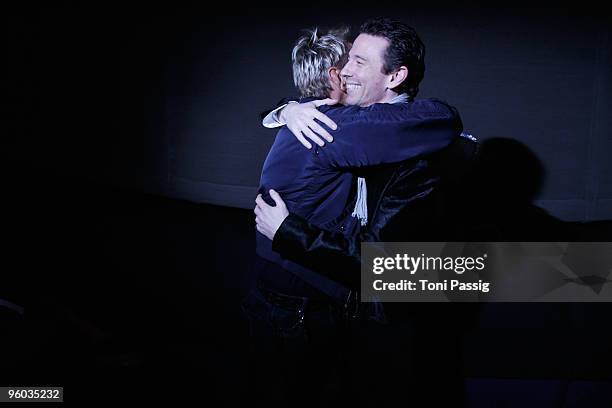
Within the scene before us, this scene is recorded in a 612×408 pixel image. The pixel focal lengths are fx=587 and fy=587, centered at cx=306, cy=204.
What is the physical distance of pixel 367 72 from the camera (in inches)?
58.5

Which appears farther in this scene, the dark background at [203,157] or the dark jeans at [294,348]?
the dark background at [203,157]

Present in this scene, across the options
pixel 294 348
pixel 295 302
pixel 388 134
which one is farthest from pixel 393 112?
pixel 294 348

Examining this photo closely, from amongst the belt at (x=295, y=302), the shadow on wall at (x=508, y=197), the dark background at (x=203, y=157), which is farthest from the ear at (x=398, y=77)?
the shadow on wall at (x=508, y=197)

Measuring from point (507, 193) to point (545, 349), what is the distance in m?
Answer: 1.33

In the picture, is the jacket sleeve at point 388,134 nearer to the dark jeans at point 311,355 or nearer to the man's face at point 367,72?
the man's face at point 367,72

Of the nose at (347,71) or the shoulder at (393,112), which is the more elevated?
the nose at (347,71)

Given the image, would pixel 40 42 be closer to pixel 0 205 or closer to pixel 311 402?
pixel 0 205

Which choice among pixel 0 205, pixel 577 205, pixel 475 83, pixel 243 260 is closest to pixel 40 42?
pixel 0 205

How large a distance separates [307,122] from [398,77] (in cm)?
28

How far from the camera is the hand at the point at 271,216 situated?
1451 mm

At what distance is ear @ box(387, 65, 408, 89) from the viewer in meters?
1.49

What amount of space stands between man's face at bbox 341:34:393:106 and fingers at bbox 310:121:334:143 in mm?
199

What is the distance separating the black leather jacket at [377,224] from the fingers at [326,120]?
0.15m

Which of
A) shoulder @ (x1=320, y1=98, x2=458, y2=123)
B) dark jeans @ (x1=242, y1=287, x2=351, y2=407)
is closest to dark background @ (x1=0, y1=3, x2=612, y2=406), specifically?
dark jeans @ (x1=242, y1=287, x2=351, y2=407)
